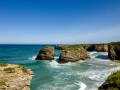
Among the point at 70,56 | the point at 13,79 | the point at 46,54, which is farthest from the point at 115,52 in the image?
the point at 13,79

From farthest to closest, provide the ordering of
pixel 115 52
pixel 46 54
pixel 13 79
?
pixel 46 54
pixel 115 52
pixel 13 79

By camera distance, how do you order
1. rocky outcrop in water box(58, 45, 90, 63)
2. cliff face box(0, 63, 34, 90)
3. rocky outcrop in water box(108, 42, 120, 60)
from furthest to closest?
rocky outcrop in water box(108, 42, 120, 60) → rocky outcrop in water box(58, 45, 90, 63) → cliff face box(0, 63, 34, 90)

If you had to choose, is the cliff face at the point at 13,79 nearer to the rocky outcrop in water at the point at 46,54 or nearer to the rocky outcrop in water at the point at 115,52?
the rocky outcrop in water at the point at 46,54

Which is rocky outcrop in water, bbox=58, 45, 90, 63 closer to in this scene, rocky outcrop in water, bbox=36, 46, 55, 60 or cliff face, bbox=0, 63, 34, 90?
rocky outcrop in water, bbox=36, 46, 55, 60

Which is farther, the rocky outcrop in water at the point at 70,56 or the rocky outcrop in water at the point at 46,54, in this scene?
the rocky outcrop in water at the point at 46,54

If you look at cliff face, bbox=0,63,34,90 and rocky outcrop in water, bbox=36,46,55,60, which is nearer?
cliff face, bbox=0,63,34,90

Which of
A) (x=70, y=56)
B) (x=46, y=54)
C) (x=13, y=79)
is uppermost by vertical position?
(x=13, y=79)

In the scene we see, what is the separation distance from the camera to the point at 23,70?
11352 millimetres

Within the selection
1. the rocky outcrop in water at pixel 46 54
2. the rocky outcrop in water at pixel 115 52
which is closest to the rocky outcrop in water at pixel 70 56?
the rocky outcrop in water at pixel 46 54

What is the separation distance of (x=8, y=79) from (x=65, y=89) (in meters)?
9.16

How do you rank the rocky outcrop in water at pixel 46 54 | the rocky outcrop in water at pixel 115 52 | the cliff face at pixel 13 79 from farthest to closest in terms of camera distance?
the rocky outcrop in water at pixel 46 54 → the rocky outcrop in water at pixel 115 52 → the cliff face at pixel 13 79

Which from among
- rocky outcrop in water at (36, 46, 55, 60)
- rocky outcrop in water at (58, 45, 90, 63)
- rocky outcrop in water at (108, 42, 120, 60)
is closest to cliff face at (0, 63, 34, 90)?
rocky outcrop in water at (58, 45, 90, 63)

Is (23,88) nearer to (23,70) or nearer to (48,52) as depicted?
(23,70)

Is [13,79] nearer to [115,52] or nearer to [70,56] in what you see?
[70,56]
